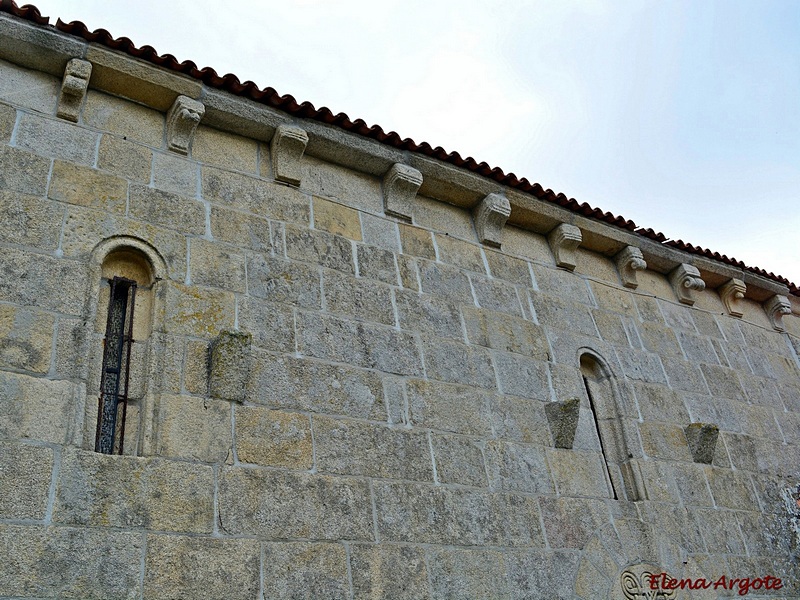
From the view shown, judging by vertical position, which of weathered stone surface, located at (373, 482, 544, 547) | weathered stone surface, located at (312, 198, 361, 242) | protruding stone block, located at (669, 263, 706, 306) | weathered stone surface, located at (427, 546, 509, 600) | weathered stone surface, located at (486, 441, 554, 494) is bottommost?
weathered stone surface, located at (427, 546, 509, 600)

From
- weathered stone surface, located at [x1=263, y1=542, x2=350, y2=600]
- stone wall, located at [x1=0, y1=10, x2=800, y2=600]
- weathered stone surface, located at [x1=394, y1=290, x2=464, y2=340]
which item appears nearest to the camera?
stone wall, located at [x1=0, y1=10, x2=800, y2=600]

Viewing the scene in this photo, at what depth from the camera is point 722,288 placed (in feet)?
26.4

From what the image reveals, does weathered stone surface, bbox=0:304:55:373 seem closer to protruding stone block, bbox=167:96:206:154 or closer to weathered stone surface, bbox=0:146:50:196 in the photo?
weathered stone surface, bbox=0:146:50:196

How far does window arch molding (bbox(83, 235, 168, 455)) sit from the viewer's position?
3.92 m

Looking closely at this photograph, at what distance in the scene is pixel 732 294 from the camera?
26.2ft

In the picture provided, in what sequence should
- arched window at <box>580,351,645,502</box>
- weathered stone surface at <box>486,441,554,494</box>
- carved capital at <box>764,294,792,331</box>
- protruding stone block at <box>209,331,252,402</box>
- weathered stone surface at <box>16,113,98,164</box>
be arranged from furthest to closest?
carved capital at <box>764,294,792,331</box> → arched window at <box>580,351,645,502</box> → weathered stone surface at <box>486,441,554,494</box> → weathered stone surface at <box>16,113,98,164</box> → protruding stone block at <box>209,331,252,402</box>

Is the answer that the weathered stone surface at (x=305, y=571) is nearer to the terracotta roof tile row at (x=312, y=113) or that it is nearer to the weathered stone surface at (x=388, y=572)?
the weathered stone surface at (x=388, y=572)

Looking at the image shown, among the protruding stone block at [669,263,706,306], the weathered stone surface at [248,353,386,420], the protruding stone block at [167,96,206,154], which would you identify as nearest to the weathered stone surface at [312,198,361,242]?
the protruding stone block at [167,96,206,154]

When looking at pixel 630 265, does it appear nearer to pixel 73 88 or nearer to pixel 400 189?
pixel 400 189

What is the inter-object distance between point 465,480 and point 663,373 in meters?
2.81

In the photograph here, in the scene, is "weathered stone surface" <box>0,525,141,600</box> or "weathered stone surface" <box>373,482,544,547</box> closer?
"weathered stone surface" <box>0,525,141,600</box>

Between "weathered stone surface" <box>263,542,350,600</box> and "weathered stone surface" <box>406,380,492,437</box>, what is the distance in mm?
1119

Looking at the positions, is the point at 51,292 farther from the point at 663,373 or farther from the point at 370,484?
the point at 663,373

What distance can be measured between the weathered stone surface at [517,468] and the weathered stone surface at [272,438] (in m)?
1.37
